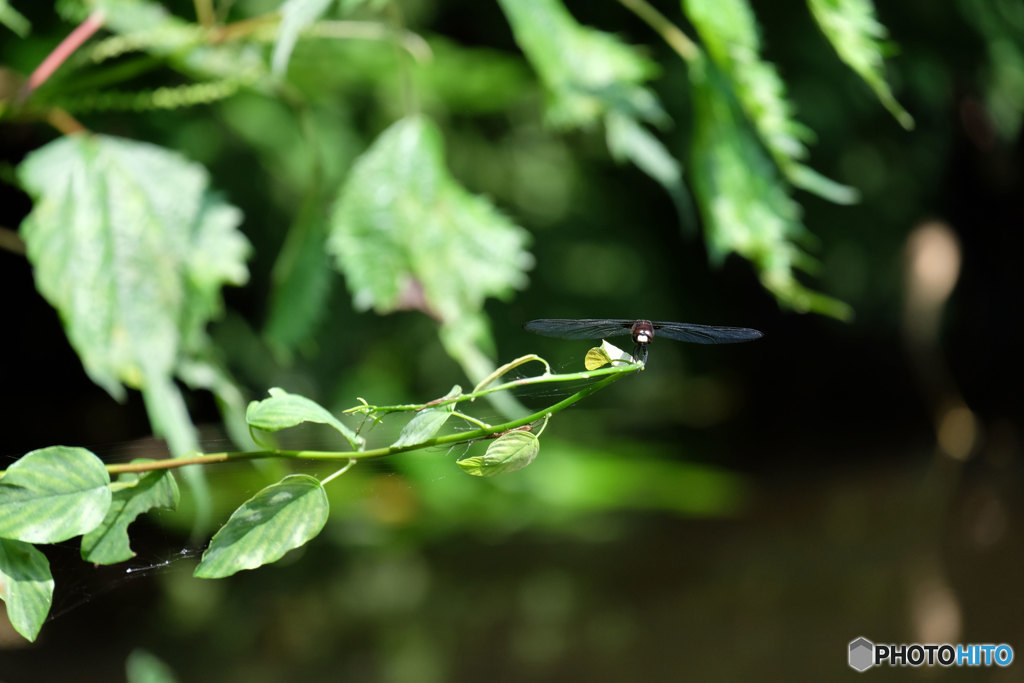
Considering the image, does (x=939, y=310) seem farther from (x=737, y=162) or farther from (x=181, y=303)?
(x=181, y=303)

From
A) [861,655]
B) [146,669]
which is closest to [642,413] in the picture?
[861,655]

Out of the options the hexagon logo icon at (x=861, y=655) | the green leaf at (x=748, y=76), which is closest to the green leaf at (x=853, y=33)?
the green leaf at (x=748, y=76)

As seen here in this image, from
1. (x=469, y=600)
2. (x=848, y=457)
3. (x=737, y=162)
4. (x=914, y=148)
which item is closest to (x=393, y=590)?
(x=469, y=600)

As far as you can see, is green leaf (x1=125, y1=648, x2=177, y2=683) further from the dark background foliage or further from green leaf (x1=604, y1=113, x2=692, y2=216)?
green leaf (x1=604, y1=113, x2=692, y2=216)

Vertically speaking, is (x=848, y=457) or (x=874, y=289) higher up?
(x=874, y=289)

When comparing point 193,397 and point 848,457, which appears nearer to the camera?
point 193,397

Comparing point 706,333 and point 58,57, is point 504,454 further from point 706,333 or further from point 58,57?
point 58,57

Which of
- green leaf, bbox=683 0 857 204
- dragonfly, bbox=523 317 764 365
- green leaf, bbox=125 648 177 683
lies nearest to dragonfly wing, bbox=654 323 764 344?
dragonfly, bbox=523 317 764 365
